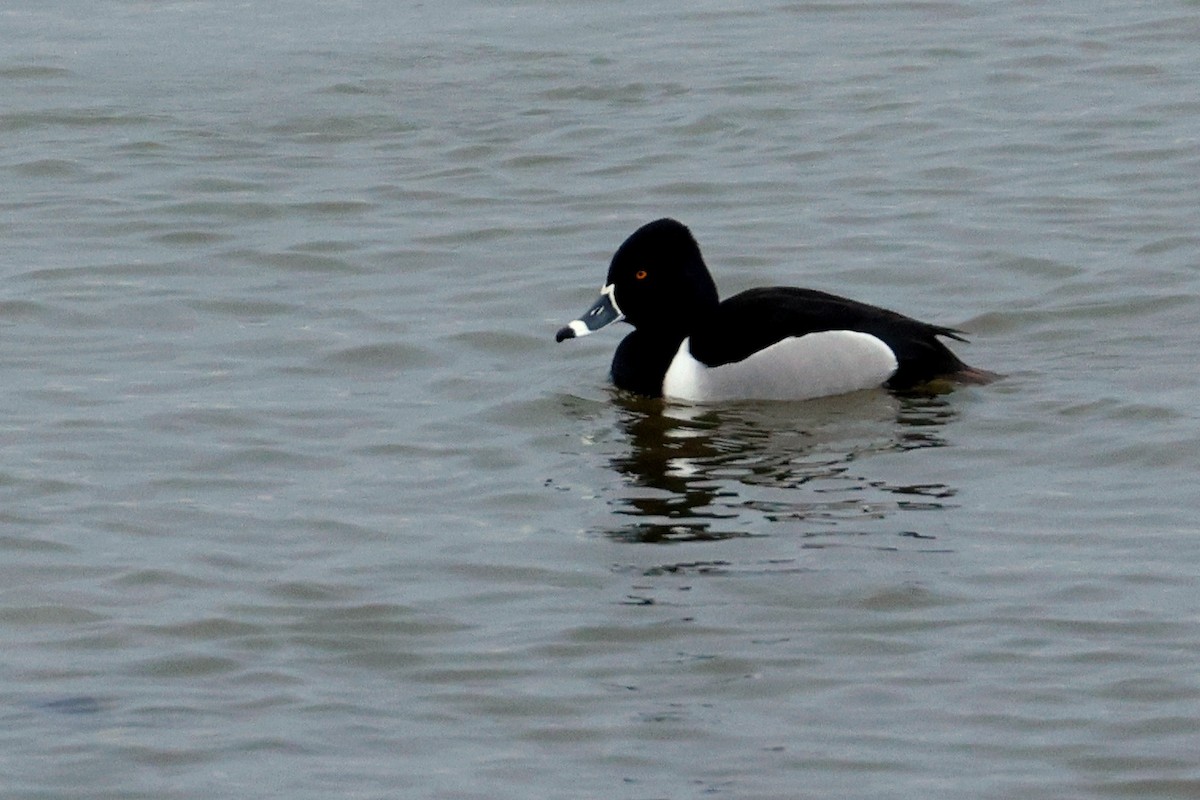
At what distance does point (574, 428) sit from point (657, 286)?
1120 millimetres

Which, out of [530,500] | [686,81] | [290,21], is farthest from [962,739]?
[290,21]

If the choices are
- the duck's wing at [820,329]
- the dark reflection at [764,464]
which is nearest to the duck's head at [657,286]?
the duck's wing at [820,329]

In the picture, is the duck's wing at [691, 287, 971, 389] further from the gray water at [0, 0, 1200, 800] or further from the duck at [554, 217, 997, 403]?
the gray water at [0, 0, 1200, 800]

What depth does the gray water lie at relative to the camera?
6352 millimetres

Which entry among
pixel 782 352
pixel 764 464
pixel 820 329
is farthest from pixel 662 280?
pixel 764 464

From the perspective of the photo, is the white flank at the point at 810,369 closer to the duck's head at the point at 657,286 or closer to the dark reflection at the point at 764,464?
the dark reflection at the point at 764,464

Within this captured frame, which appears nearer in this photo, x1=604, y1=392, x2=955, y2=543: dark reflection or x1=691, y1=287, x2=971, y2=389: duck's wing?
x1=604, y1=392, x2=955, y2=543: dark reflection

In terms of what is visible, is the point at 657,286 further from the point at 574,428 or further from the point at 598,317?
the point at 574,428

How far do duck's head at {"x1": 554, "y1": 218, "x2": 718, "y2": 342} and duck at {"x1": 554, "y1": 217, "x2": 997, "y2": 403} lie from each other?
0.05 ft

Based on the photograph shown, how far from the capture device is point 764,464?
911cm

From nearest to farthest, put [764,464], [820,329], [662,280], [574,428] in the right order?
[764,464]
[574,428]
[820,329]
[662,280]

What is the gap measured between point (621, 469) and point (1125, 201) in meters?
5.21

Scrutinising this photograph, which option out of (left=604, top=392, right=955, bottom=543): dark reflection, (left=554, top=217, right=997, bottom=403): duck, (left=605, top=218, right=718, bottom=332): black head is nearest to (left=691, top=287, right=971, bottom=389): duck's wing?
(left=554, top=217, right=997, bottom=403): duck

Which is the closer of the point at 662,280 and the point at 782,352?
the point at 782,352
